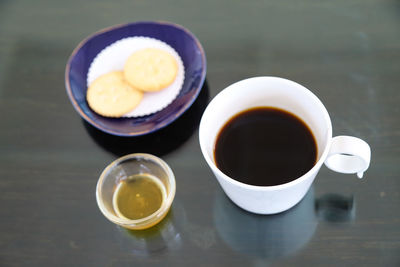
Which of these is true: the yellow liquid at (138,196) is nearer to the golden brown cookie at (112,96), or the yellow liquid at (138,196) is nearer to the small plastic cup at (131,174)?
the small plastic cup at (131,174)

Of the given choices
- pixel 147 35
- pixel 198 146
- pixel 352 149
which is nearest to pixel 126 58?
pixel 147 35

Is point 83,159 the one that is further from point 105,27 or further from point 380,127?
point 380,127

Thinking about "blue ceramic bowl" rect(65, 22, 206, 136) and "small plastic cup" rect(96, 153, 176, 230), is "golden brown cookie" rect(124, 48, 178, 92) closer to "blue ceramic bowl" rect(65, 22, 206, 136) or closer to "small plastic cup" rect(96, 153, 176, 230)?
"blue ceramic bowl" rect(65, 22, 206, 136)

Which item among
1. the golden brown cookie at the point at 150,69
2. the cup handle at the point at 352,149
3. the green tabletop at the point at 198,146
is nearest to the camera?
the cup handle at the point at 352,149

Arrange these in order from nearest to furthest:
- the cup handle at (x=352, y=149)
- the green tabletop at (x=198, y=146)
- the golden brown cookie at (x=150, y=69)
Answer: the cup handle at (x=352, y=149)
the green tabletop at (x=198, y=146)
the golden brown cookie at (x=150, y=69)

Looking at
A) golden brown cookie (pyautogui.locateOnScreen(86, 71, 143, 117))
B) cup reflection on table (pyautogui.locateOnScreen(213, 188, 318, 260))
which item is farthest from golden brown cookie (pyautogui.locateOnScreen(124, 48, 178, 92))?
cup reflection on table (pyautogui.locateOnScreen(213, 188, 318, 260))

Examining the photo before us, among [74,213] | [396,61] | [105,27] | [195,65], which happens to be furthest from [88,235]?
[396,61]

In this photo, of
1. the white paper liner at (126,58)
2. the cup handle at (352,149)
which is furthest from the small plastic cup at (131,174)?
the cup handle at (352,149)
